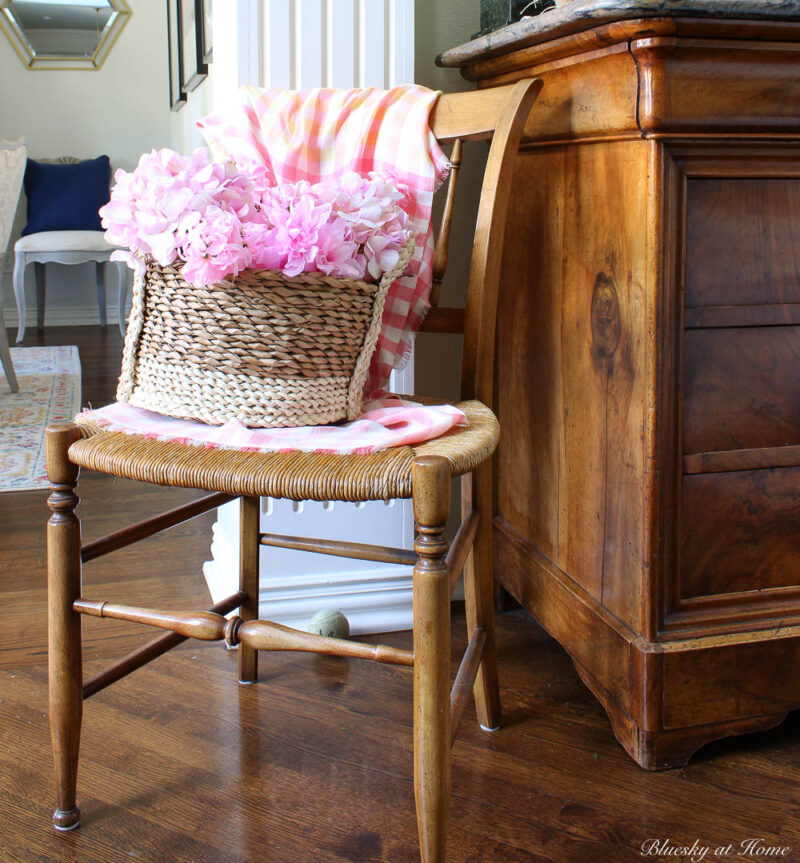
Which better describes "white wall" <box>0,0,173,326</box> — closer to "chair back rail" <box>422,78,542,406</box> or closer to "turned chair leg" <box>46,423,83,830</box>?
"chair back rail" <box>422,78,542,406</box>

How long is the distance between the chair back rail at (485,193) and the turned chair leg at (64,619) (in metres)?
0.49

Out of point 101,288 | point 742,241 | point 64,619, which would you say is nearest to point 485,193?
point 742,241

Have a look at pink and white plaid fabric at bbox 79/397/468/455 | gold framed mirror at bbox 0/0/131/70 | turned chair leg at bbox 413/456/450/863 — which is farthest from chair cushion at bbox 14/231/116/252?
turned chair leg at bbox 413/456/450/863

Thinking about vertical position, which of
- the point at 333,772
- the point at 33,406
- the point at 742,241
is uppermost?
the point at 742,241

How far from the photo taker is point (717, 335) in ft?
3.55

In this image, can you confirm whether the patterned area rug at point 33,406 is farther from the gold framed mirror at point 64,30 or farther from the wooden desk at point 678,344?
the gold framed mirror at point 64,30

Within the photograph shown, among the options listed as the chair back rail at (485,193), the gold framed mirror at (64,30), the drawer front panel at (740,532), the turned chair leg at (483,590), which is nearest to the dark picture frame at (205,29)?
the chair back rail at (485,193)

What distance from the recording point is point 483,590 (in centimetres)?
120

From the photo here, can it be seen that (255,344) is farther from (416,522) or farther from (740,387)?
(740,387)

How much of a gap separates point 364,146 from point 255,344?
41 cm

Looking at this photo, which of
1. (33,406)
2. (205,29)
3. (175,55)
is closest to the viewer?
(205,29)

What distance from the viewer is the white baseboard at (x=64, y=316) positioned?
5.50 m

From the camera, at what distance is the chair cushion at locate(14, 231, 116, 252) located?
15.7ft

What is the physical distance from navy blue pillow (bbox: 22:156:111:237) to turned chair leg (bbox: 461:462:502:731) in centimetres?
453
